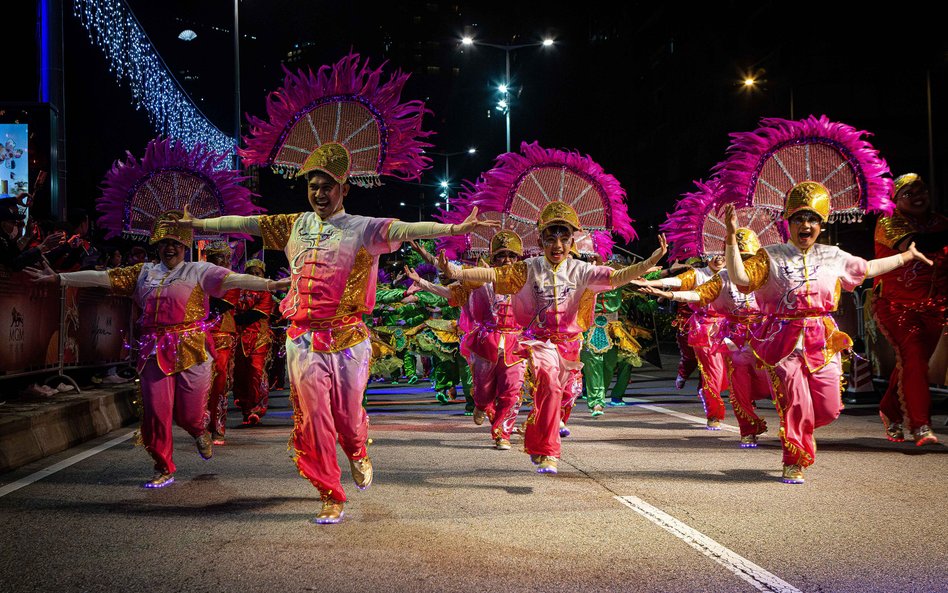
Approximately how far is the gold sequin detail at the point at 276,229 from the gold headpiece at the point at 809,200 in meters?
4.03

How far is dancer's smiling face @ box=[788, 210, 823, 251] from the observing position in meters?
7.18

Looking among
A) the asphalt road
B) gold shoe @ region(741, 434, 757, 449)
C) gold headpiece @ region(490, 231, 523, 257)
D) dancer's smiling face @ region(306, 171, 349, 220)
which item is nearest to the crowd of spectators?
the asphalt road

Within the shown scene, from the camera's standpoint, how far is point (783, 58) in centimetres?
3475

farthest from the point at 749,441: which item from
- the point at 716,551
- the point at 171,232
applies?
the point at 171,232

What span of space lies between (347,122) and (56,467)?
3.97 meters

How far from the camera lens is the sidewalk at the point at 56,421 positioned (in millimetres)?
7699

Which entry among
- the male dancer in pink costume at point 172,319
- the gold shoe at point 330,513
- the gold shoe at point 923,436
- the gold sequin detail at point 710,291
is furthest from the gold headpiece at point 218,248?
the gold shoe at point 923,436

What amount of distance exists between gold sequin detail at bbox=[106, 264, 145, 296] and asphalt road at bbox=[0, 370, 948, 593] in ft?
5.01

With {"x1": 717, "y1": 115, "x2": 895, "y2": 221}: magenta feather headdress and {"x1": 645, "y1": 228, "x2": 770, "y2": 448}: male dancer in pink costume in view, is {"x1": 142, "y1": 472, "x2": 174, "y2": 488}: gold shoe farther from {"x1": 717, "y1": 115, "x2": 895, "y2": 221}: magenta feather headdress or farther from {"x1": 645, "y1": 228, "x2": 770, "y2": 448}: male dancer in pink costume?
{"x1": 717, "y1": 115, "x2": 895, "y2": 221}: magenta feather headdress

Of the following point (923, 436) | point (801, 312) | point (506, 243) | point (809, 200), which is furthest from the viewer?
point (506, 243)

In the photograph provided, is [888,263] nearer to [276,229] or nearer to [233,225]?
[276,229]

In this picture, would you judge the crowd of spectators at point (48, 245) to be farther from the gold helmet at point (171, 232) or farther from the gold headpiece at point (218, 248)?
the gold headpiece at point (218, 248)

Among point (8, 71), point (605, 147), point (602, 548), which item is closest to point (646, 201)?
point (605, 147)

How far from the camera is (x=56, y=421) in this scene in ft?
28.9
